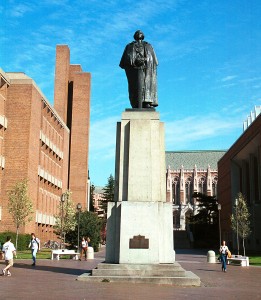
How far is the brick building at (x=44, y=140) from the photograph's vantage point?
41250mm

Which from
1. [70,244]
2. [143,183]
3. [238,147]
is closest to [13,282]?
[143,183]

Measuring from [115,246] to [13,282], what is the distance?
316 centimetres

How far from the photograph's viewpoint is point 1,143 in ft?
134

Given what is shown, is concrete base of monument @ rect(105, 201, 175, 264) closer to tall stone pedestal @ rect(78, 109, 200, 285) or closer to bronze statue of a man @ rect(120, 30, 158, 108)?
tall stone pedestal @ rect(78, 109, 200, 285)

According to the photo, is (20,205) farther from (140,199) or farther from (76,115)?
(76,115)

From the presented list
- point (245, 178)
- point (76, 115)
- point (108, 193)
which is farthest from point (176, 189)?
point (245, 178)

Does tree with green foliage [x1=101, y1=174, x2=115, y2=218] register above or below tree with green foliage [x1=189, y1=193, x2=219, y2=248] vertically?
above

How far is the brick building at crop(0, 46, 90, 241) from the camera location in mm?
41250

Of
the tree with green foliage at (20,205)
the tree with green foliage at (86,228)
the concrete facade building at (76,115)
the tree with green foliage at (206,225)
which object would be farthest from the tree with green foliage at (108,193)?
the tree with green foliage at (20,205)

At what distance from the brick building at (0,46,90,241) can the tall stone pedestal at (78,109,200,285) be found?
92.8ft

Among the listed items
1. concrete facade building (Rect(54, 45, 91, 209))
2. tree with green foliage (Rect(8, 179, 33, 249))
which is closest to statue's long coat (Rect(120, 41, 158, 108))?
tree with green foliage (Rect(8, 179, 33, 249))

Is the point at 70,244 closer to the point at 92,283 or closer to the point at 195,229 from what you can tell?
the point at 92,283

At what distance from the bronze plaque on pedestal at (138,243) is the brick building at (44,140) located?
28.8 m

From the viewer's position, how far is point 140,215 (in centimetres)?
1316
